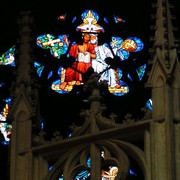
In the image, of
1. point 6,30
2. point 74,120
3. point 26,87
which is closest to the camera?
point 26,87

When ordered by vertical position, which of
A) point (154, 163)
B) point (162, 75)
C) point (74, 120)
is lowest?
point (154, 163)

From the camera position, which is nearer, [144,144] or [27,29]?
[144,144]

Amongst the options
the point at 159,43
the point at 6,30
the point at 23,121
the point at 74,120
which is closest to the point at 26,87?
the point at 23,121

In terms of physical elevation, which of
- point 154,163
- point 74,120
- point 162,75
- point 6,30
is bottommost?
point 154,163

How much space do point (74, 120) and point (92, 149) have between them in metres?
5.05

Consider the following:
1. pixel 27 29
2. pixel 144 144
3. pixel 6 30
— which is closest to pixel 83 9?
pixel 6 30

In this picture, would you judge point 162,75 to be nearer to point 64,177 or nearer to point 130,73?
point 64,177

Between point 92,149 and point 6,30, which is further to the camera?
point 6,30

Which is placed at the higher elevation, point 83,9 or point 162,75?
point 83,9

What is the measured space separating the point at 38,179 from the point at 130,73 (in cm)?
585

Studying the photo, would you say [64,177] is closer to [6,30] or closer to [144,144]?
[144,144]

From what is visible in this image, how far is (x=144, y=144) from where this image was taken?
14234 millimetres

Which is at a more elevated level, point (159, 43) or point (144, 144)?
point (159, 43)

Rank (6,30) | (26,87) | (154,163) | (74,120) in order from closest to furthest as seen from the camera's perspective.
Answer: (154,163), (26,87), (74,120), (6,30)
